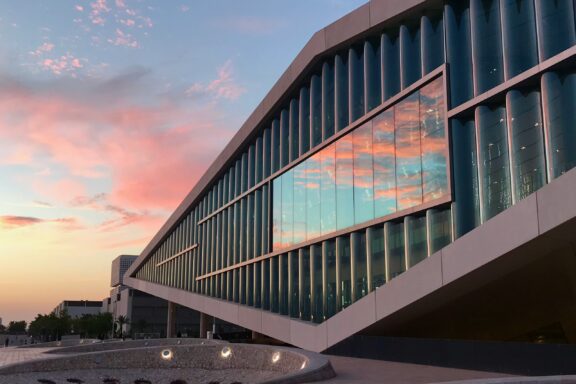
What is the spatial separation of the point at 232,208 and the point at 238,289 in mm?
6292

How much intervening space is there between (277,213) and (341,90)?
956 cm

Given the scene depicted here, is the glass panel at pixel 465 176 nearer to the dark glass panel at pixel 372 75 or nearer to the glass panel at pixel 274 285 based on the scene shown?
the dark glass panel at pixel 372 75

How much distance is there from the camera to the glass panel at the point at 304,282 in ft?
94.9

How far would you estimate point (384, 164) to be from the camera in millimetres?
23094

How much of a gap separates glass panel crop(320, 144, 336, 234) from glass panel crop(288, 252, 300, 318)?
3.73 m

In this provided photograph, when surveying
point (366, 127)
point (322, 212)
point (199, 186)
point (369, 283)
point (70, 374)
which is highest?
point (199, 186)

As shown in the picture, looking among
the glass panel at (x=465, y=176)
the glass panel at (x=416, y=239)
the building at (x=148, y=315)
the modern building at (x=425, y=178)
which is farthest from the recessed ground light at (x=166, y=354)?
the building at (x=148, y=315)

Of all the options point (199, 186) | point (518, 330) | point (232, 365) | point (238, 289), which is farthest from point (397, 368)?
point (199, 186)

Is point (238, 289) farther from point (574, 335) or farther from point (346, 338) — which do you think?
point (574, 335)

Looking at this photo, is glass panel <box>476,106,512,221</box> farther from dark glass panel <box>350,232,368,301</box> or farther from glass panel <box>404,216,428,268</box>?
dark glass panel <box>350,232,368,301</box>

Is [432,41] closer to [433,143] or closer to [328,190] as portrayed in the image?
[433,143]

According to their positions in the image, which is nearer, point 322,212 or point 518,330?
point 518,330

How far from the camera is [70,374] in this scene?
1081 inches

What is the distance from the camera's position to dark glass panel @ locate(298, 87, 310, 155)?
30.5 meters
